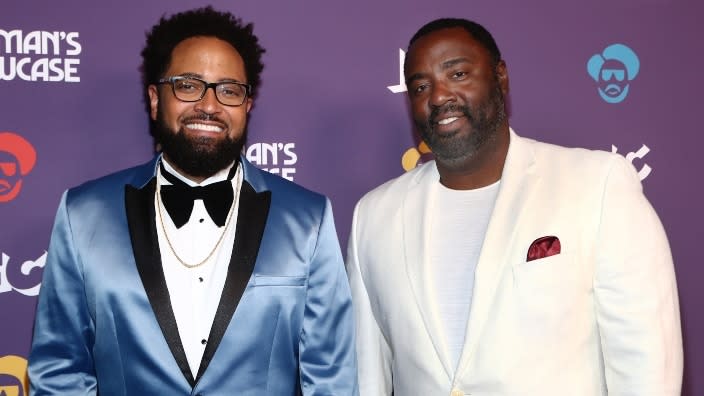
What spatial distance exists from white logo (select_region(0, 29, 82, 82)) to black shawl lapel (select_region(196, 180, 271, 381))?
955mm

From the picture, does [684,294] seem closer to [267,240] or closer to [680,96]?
[680,96]

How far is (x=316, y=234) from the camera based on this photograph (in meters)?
2.25

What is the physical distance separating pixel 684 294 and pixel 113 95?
2445 millimetres

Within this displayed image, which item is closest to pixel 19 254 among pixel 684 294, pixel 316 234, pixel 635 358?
pixel 316 234

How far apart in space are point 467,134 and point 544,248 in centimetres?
43

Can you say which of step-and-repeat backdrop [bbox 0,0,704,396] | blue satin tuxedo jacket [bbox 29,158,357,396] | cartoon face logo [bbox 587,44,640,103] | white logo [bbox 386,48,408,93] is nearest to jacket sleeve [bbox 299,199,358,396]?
blue satin tuxedo jacket [bbox 29,158,357,396]

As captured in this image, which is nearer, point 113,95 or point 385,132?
point 113,95

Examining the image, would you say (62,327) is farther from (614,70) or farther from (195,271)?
(614,70)

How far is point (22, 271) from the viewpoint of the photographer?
269 centimetres

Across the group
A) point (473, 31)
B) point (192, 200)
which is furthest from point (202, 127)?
point (473, 31)

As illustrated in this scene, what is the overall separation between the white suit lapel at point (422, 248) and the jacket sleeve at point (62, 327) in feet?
3.15

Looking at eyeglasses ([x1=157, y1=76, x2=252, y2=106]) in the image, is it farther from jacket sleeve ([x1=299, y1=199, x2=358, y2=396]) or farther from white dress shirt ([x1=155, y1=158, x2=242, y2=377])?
jacket sleeve ([x1=299, y1=199, x2=358, y2=396])

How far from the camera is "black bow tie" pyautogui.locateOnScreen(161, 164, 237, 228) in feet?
7.14

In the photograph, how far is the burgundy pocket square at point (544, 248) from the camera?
2.11 meters
